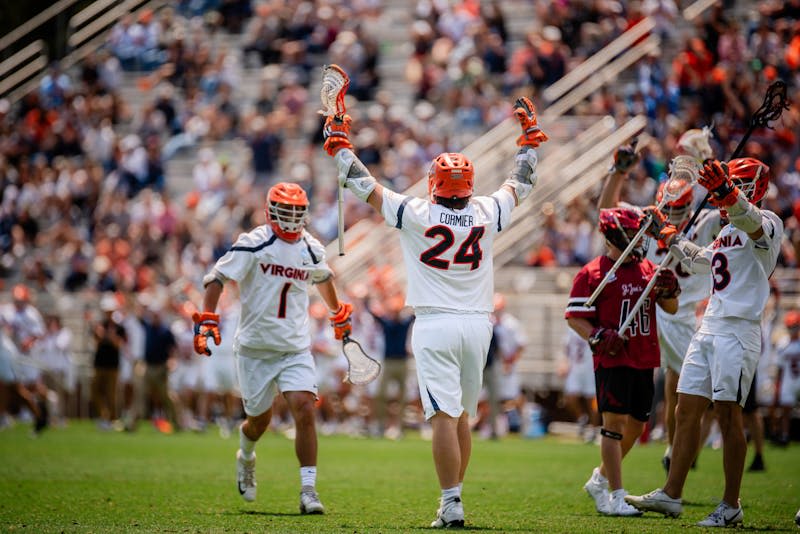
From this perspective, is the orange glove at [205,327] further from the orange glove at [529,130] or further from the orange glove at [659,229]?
the orange glove at [659,229]

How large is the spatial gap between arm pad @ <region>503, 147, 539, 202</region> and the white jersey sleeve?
1909 millimetres

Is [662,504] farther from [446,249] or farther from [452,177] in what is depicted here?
[452,177]

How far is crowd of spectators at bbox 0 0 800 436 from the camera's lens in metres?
18.9

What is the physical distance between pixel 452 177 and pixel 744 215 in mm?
1920

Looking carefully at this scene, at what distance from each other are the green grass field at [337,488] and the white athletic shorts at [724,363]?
93cm

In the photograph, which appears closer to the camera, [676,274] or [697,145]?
[697,145]

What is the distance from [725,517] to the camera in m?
7.68

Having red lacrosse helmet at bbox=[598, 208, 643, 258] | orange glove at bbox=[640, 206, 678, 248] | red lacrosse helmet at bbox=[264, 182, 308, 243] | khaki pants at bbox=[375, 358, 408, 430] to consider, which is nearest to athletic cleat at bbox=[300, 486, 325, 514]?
red lacrosse helmet at bbox=[264, 182, 308, 243]

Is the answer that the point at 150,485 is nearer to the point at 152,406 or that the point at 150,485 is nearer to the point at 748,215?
the point at 748,215

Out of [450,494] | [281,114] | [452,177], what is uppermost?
[281,114]

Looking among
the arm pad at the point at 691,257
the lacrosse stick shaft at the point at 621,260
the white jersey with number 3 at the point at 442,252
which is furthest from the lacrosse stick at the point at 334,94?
the arm pad at the point at 691,257

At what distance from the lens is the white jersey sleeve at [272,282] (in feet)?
29.9

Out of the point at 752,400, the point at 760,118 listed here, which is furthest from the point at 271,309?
the point at 752,400

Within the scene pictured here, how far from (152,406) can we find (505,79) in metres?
9.62
